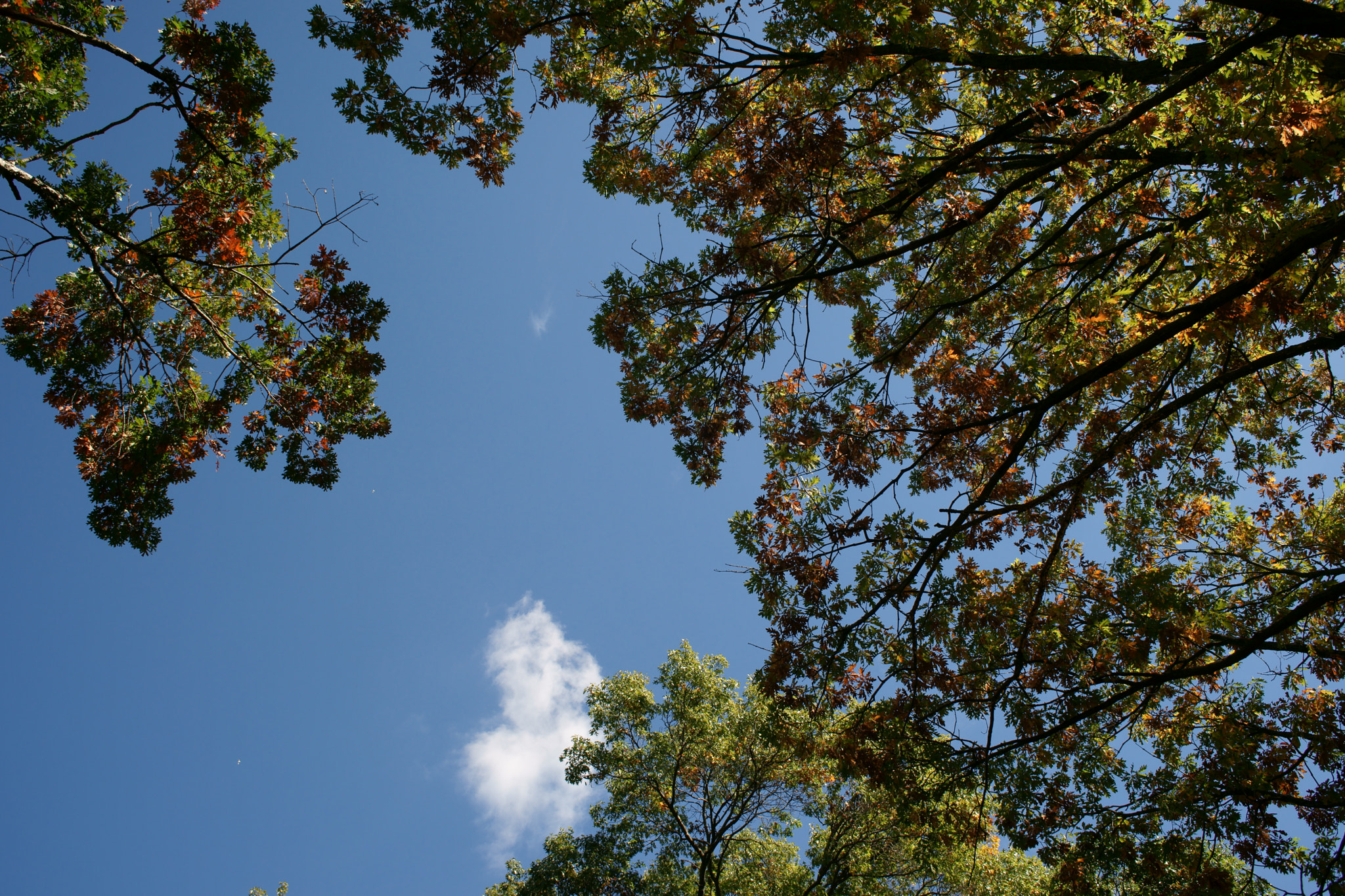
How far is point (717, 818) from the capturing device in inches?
524

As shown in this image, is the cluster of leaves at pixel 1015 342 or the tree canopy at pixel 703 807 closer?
the cluster of leaves at pixel 1015 342

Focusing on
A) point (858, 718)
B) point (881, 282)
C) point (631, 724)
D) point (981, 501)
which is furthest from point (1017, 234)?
point (631, 724)

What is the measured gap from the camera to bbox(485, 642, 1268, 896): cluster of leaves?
1184 cm

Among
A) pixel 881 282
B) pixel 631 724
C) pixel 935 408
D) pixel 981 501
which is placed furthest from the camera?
pixel 631 724

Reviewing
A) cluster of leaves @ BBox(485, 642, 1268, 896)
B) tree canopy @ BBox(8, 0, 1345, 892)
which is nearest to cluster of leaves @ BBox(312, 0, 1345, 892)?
tree canopy @ BBox(8, 0, 1345, 892)

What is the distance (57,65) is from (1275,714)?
545 inches

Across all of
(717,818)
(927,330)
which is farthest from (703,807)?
(927,330)

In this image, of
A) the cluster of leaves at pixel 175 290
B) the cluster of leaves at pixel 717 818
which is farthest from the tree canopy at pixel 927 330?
the cluster of leaves at pixel 717 818

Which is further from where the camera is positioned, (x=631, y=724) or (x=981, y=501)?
(x=631, y=724)

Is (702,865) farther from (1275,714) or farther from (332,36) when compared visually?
(332,36)

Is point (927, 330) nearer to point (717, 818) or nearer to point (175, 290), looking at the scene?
point (175, 290)

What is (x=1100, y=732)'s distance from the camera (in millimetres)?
6762

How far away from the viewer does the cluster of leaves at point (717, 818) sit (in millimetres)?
11836

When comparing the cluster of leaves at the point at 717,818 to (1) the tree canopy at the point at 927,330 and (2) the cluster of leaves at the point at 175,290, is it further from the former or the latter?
(2) the cluster of leaves at the point at 175,290
